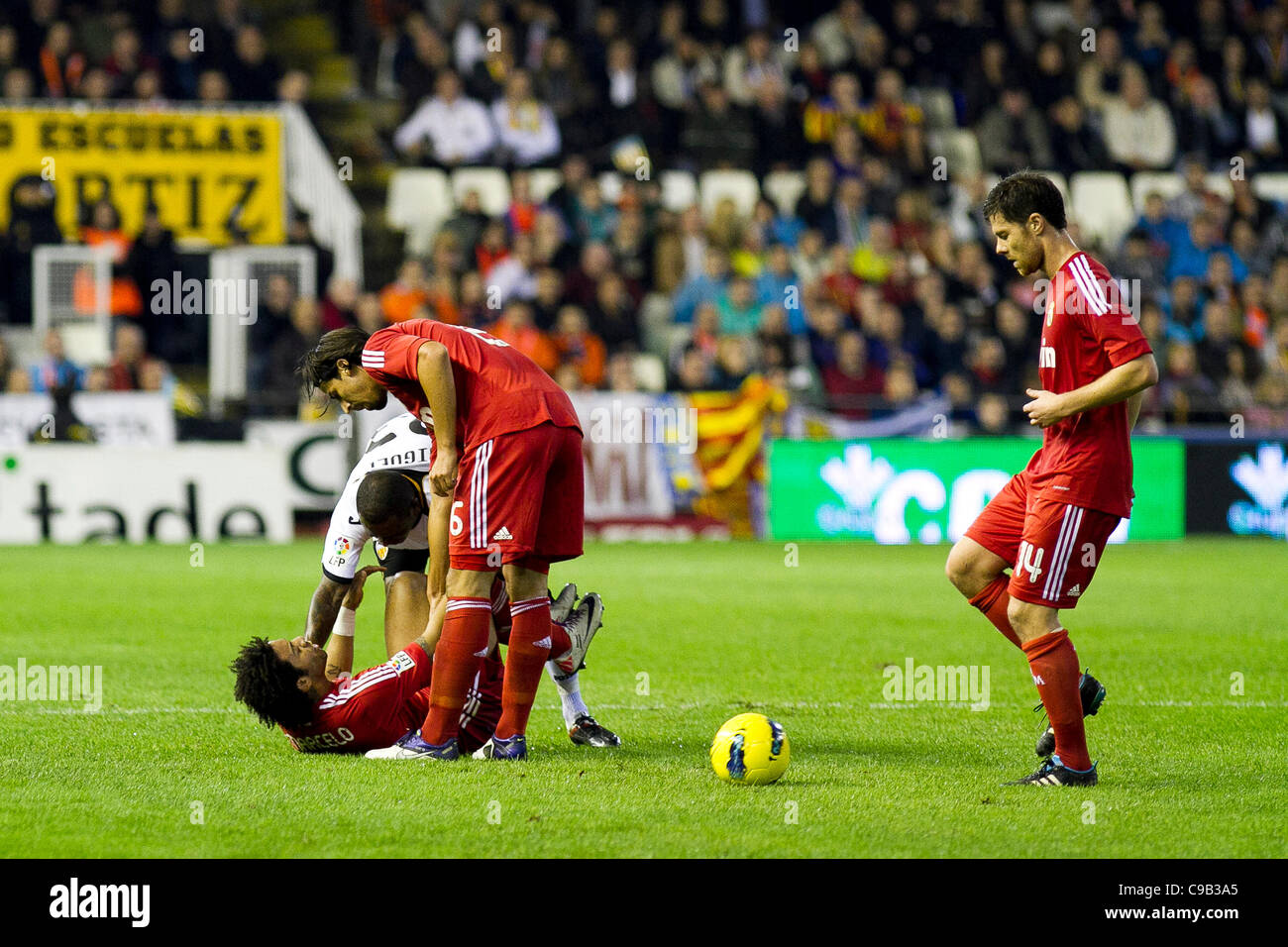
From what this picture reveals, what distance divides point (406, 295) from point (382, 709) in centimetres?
1224

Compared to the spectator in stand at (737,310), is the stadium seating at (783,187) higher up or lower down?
higher up

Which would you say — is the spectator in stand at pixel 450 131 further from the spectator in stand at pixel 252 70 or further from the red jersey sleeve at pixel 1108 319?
the red jersey sleeve at pixel 1108 319

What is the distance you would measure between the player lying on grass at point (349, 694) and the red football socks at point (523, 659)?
0.14m

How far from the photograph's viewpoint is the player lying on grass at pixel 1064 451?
19.0ft

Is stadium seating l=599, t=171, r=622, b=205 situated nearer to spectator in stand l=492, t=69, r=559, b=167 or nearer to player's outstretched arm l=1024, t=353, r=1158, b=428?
spectator in stand l=492, t=69, r=559, b=167

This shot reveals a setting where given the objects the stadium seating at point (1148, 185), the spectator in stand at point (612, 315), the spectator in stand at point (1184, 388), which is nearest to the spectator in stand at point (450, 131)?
the spectator in stand at point (612, 315)

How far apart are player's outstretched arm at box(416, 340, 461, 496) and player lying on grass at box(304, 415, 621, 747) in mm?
Answer: 433

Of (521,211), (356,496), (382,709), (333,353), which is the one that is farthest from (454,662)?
(521,211)

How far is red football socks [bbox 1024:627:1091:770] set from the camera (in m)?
5.90

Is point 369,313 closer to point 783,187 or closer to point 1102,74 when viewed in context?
point 783,187

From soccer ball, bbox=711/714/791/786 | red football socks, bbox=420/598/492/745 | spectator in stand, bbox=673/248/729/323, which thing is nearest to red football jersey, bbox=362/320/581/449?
red football socks, bbox=420/598/492/745

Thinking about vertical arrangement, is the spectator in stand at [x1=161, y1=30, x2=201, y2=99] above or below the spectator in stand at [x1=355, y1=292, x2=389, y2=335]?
above

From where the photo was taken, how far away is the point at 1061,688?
19.3ft
